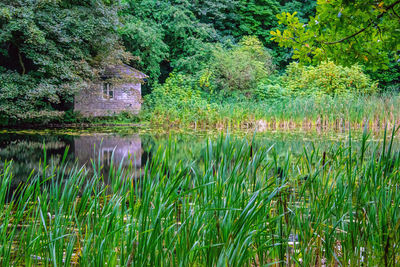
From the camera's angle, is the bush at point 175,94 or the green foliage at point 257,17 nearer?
the bush at point 175,94

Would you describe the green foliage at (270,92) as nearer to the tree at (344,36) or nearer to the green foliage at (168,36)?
the green foliage at (168,36)

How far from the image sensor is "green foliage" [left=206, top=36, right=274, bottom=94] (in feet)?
70.1

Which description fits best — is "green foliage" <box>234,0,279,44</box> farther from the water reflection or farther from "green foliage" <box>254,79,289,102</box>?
the water reflection

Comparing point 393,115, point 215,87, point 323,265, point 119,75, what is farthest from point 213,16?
point 323,265

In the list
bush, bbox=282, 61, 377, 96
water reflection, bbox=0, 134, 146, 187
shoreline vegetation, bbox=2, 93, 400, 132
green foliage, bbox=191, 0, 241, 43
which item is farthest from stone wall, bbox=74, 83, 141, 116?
bush, bbox=282, 61, 377, 96

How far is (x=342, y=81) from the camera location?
2081 cm

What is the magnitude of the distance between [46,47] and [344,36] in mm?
13857

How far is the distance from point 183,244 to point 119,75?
1874cm

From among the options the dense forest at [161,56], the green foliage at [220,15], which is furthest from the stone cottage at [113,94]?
the green foliage at [220,15]

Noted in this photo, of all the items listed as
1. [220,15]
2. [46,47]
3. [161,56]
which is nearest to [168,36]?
[161,56]

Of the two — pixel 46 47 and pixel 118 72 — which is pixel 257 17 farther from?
pixel 46 47

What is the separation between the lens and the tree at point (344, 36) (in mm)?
3430

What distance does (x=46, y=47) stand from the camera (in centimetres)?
1548

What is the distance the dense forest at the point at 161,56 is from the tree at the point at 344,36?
14.5 ft
